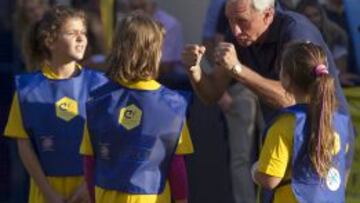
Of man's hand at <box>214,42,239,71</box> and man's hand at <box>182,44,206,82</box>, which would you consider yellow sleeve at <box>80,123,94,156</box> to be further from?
man's hand at <box>214,42,239,71</box>

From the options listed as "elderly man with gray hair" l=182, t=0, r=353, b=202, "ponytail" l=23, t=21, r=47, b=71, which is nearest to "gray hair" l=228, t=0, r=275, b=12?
"elderly man with gray hair" l=182, t=0, r=353, b=202

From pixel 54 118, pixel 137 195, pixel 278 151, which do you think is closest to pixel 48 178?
pixel 54 118

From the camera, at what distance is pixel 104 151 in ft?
16.5

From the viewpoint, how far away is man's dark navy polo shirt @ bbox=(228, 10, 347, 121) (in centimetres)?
535

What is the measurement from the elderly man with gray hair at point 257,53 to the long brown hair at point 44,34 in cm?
61

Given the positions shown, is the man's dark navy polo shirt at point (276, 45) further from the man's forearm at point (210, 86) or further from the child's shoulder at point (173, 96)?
the child's shoulder at point (173, 96)

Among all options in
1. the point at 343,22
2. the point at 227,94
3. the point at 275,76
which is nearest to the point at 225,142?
the point at 227,94

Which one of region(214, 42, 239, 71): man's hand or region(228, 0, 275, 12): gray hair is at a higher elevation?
region(228, 0, 275, 12): gray hair

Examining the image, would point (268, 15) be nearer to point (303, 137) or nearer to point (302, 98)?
point (302, 98)

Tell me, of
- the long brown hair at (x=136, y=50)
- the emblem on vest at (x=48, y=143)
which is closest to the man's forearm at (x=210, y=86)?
the long brown hair at (x=136, y=50)

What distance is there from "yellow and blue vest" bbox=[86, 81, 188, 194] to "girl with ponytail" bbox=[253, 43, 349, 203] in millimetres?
430

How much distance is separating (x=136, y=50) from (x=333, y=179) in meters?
0.94

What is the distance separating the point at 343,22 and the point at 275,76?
1930mm

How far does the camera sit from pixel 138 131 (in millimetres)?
4961
